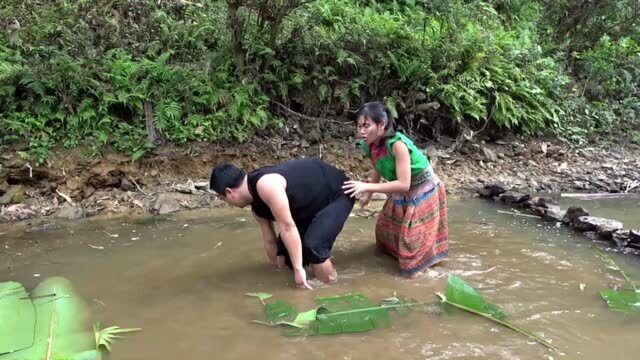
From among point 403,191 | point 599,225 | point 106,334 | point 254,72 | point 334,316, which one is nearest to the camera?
point 106,334

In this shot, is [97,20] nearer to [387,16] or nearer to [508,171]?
[387,16]

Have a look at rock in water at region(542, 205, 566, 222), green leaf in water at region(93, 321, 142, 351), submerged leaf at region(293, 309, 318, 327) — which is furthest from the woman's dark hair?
rock in water at region(542, 205, 566, 222)

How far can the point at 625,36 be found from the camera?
41.5ft

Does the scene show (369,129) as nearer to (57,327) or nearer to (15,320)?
(57,327)

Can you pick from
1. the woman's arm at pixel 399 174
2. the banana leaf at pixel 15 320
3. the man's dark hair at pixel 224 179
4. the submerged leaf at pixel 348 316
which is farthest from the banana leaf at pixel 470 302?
the banana leaf at pixel 15 320

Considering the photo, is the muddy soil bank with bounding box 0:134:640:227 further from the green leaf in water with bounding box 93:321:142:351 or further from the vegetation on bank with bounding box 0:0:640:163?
the green leaf in water with bounding box 93:321:142:351

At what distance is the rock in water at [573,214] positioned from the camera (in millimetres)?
6070

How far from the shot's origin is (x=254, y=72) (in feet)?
27.0

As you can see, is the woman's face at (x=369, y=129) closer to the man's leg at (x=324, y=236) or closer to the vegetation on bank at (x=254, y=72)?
the man's leg at (x=324, y=236)

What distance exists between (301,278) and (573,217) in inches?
149

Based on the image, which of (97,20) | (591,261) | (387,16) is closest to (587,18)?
(387,16)

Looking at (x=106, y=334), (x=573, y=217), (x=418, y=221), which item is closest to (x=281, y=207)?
(x=418, y=221)

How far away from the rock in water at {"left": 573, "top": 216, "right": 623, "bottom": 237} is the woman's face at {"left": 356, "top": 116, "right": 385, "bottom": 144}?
3.09 metres

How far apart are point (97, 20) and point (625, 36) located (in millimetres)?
12014
